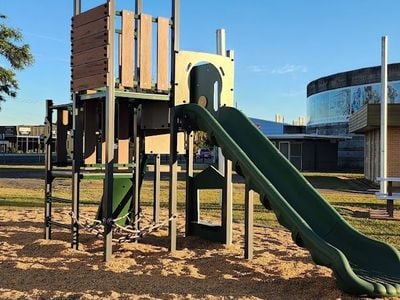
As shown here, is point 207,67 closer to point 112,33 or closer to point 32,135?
point 112,33

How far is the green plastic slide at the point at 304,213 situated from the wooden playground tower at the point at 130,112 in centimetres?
47

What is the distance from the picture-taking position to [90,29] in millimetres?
7375

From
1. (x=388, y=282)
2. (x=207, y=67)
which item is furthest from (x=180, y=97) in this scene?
(x=388, y=282)

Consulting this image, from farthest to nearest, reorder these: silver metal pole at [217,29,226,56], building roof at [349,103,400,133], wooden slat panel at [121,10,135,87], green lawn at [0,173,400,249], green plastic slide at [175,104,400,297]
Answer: building roof at [349,103,400,133] → silver metal pole at [217,29,226,56] → green lawn at [0,173,400,249] → wooden slat panel at [121,10,135,87] → green plastic slide at [175,104,400,297]

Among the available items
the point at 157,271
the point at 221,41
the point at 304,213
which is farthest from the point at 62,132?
the point at 221,41

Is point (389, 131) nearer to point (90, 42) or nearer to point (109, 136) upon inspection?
point (90, 42)

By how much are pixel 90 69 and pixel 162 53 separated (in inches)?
47.6

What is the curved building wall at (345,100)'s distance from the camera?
4338 centimetres

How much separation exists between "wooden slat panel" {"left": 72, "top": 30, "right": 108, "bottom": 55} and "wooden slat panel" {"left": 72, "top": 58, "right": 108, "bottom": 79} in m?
0.23

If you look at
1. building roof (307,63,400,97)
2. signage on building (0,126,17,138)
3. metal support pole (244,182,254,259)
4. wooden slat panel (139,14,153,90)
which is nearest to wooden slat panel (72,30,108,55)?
wooden slat panel (139,14,153,90)

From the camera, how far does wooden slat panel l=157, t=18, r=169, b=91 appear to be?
796 cm

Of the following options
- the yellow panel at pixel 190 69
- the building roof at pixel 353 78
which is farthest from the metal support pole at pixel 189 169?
→ the building roof at pixel 353 78

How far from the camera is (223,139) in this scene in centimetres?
680

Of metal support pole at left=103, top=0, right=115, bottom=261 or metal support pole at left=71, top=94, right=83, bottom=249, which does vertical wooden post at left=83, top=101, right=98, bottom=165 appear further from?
metal support pole at left=103, top=0, right=115, bottom=261
